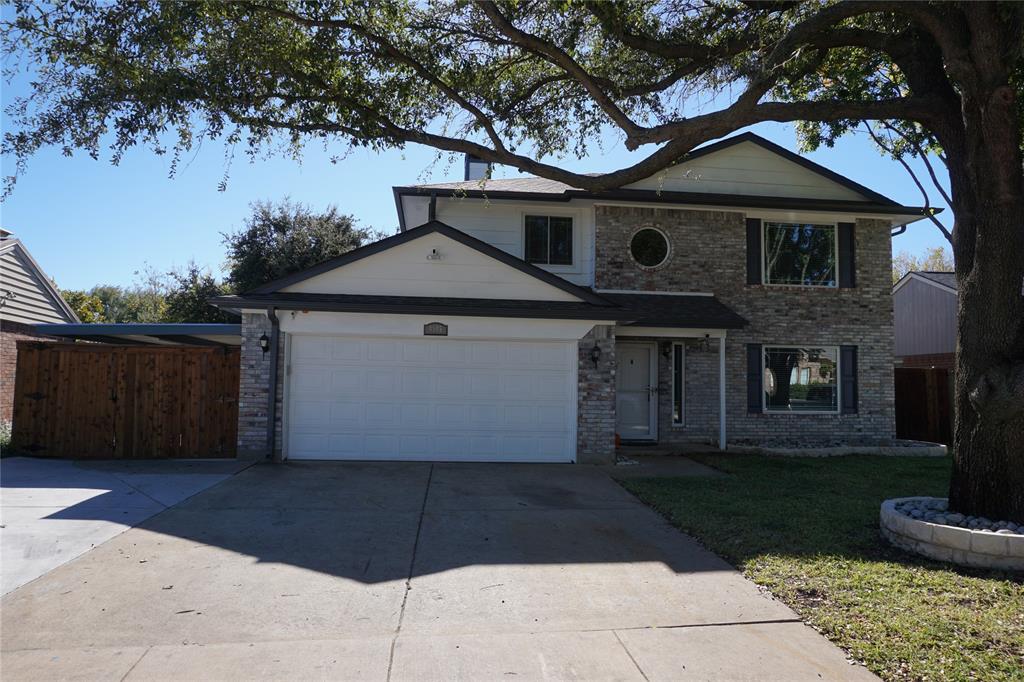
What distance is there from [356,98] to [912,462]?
11644 mm

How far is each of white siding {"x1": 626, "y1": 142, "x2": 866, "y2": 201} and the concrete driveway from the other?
8724 millimetres

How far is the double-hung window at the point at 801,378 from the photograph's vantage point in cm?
1414

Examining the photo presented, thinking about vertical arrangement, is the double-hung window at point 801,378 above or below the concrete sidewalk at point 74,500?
above

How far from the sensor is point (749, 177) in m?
14.4

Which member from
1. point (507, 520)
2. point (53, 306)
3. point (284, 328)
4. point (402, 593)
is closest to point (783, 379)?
point (507, 520)

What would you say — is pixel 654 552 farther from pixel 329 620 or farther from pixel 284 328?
pixel 284 328

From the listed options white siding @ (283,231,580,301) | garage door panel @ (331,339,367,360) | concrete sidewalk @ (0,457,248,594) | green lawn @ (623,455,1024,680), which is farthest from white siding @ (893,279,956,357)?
concrete sidewalk @ (0,457,248,594)

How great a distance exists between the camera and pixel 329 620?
182 inches

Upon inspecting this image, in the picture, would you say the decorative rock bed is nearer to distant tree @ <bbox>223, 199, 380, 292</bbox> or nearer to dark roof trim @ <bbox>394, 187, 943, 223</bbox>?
dark roof trim @ <bbox>394, 187, 943, 223</bbox>

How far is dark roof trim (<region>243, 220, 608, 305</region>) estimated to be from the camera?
1104 cm

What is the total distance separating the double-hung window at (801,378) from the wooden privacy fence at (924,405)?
3223mm

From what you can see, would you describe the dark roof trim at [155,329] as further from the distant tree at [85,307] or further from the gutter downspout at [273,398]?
the distant tree at [85,307]


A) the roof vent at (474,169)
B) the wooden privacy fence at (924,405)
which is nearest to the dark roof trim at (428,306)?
the roof vent at (474,169)

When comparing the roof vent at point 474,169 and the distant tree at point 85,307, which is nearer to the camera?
the roof vent at point 474,169
